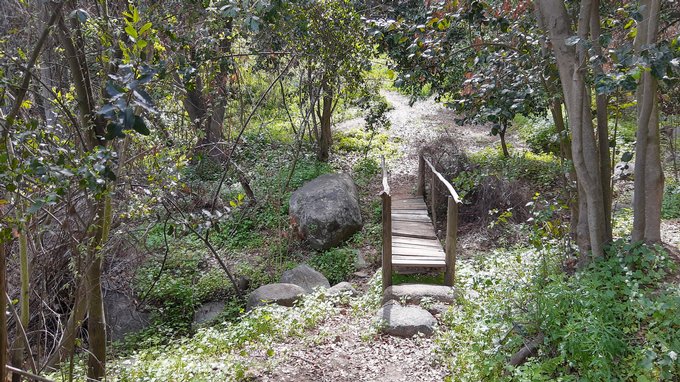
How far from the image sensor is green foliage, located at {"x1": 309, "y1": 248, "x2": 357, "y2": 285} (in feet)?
31.7

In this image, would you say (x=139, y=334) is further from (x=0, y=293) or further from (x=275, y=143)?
(x=275, y=143)

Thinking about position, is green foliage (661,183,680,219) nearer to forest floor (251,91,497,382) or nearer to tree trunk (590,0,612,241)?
tree trunk (590,0,612,241)

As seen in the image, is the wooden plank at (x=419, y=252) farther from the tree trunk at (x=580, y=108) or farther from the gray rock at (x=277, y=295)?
the tree trunk at (x=580, y=108)

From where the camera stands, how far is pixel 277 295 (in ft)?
25.1

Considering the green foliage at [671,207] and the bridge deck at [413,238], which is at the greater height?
the green foliage at [671,207]

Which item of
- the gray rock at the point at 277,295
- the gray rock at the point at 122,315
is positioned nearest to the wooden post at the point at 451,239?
the gray rock at the point at 277,295

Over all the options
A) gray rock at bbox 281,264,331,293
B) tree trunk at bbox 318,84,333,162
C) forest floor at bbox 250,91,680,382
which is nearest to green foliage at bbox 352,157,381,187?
tree trunk at bbox 318,84,333,162

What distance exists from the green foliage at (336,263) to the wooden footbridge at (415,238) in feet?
3.61

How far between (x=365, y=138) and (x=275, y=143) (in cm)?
284

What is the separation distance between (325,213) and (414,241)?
8.33 feet

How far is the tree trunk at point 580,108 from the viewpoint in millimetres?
4641

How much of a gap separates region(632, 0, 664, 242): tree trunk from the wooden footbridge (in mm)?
2309

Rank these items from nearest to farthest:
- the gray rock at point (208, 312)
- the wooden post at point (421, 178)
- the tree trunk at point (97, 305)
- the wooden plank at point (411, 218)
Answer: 1. the tree trunk at point (97, 305)
2. the gray rock at point (208, 312)
3. the wooden plank at point (411, 218)
4. the wooden post at point (421, 178)

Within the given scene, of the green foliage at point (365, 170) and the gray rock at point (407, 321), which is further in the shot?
the green foliage at point (365, 170)
